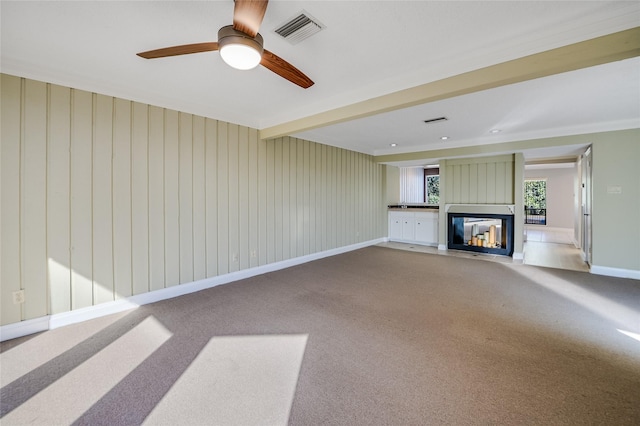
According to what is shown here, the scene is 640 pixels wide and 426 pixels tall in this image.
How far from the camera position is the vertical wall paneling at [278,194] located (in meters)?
4.55

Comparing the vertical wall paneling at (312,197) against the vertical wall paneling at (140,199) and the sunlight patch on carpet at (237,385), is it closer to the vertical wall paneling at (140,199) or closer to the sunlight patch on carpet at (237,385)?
the vertical wall paneling at (140,199)

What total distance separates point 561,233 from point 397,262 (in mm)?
7246

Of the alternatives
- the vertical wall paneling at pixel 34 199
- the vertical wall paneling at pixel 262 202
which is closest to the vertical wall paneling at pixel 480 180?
the vertical wall paneling at pixel 262 202

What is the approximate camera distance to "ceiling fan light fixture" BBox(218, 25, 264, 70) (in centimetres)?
160

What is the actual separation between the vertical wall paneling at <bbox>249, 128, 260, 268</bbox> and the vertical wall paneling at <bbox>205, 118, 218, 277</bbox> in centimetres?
57

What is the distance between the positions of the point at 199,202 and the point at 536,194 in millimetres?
12137

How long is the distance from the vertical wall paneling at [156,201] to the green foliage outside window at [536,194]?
12.3 meters

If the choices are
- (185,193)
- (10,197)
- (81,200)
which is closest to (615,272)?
(185,193)

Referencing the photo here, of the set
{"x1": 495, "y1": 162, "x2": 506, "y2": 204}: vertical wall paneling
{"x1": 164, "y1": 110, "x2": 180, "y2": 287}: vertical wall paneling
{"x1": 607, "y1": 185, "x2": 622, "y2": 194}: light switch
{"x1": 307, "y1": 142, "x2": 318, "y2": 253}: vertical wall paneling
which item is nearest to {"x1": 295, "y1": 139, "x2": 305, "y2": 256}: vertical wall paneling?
{"x1": 307, "y1": 142, "x2": 318, "y2": 253}: vertical wall paneling

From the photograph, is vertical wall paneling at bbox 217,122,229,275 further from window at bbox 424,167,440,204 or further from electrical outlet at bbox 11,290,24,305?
window at bbox 424,167,440,204

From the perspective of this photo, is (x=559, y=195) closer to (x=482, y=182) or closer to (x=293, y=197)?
(x=482, y=182)

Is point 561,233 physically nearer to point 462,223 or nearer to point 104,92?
point 462,223

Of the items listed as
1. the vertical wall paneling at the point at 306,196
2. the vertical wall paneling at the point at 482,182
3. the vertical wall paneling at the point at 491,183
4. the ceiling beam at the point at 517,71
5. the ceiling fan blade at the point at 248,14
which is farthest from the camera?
the vertical wall paneling at the point at 482,182

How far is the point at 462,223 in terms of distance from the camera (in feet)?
20.6
